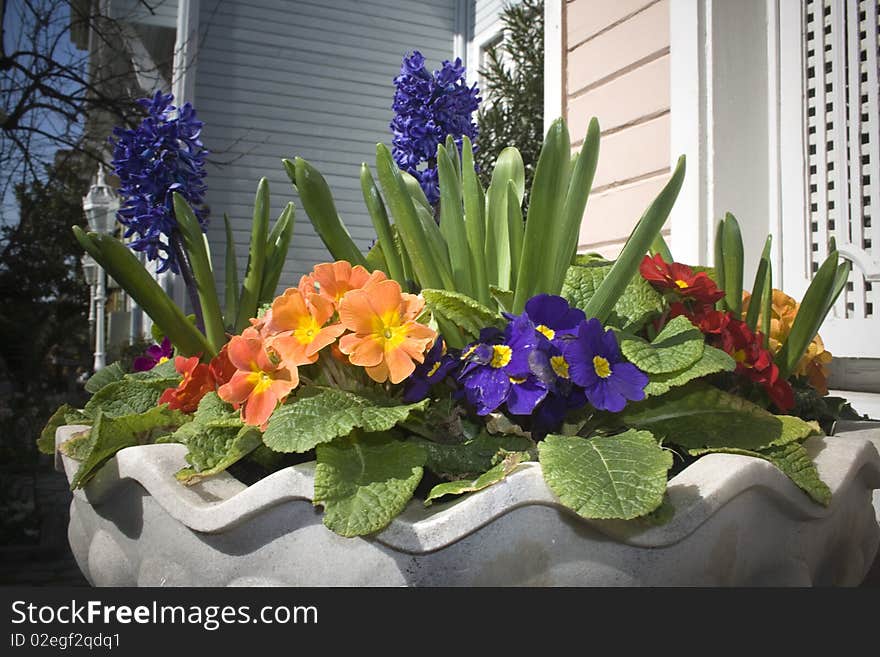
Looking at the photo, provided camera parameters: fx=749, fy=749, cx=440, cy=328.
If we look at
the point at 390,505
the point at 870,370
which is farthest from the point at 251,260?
the point at 870,370

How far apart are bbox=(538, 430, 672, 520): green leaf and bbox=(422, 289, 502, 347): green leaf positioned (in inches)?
7.3

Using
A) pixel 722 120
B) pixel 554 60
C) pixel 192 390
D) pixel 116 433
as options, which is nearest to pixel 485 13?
pixel 554 60

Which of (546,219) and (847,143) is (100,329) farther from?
(546,219)

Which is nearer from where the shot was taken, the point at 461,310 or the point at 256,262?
the point at 461,310

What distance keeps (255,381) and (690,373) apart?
0.49 meters

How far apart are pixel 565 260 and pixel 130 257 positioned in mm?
581

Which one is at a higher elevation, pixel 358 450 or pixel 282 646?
pixel 358 450

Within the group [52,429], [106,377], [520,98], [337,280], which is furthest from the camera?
[520,98]

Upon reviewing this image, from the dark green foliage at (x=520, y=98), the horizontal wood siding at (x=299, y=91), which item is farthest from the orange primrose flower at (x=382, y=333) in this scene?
the horizontal wood siding at (x=299, y=91)

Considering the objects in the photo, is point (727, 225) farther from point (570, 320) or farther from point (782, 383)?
point (570, 320)

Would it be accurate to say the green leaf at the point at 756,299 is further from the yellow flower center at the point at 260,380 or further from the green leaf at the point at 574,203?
the yellow flower center at the point at 260,380

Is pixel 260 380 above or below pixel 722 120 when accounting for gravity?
below

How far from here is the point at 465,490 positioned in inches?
27.5

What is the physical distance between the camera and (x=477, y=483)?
703 millimetres
